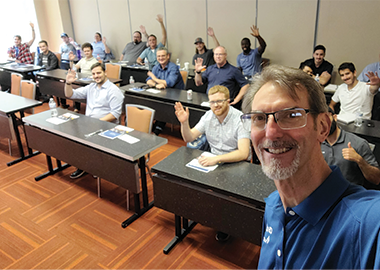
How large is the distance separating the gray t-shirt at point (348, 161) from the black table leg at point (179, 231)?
4.53ft

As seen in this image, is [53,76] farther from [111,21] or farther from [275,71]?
[275,71]

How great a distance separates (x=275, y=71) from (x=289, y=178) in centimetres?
33

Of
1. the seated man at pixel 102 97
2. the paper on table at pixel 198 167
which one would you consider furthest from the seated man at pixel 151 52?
the paper on table at pixel 198 167

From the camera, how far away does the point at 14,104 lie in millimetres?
4129

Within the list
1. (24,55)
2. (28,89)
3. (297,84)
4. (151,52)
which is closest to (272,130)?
(297,84)

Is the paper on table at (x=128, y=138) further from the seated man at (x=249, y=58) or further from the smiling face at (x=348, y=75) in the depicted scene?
the seated man at (x=249, y=58)

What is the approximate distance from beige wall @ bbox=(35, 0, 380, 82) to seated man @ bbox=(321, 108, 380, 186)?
4.16 meters

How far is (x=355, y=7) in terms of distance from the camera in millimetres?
5168

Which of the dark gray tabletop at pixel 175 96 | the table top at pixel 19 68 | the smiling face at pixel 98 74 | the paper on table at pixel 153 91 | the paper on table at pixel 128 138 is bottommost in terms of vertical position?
the paper on table at pixel 128 138

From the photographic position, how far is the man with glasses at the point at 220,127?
8.46 feet

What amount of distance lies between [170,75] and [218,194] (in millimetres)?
3351

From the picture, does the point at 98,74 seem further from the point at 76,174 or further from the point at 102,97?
the point at 76,174

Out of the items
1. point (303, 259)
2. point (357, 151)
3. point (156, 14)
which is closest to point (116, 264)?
point (303, 259)

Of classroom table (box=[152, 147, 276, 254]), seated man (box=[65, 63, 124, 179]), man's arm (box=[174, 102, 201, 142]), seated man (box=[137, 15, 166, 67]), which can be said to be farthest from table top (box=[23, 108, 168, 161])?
seated man (box=[137, 15, 166, 67])
